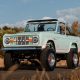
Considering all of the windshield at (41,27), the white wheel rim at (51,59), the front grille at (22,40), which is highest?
the windshield at (41,27)

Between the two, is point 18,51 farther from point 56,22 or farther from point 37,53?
point 56,22

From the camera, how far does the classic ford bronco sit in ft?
44.1

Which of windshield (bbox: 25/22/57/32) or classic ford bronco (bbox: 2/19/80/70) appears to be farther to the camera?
windshield (bbox: 25/22/57/32)

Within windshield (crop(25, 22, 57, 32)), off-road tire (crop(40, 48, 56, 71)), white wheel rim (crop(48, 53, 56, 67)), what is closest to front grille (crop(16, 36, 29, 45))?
off-road tire (crop(40, 48, 56, 71))

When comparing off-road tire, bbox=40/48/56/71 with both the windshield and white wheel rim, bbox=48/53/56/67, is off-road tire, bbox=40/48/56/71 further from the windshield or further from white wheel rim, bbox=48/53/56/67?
the windshield

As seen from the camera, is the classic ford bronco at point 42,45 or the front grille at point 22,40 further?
the front grille at point 22,40

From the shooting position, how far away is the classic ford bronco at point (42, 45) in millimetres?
13445

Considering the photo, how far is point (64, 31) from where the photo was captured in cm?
1586

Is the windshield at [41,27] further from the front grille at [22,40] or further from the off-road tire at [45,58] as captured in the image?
the off-road tire at [45,58]

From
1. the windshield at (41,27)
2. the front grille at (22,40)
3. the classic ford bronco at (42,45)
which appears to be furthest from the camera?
the windshield at (41,27)

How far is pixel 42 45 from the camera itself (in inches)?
534

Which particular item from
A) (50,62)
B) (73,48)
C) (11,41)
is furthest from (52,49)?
(73,48)

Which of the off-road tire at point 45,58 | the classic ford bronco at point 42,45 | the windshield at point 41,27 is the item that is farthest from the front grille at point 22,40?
the windshield at point 41,27

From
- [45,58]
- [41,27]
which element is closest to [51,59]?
[45,58]
